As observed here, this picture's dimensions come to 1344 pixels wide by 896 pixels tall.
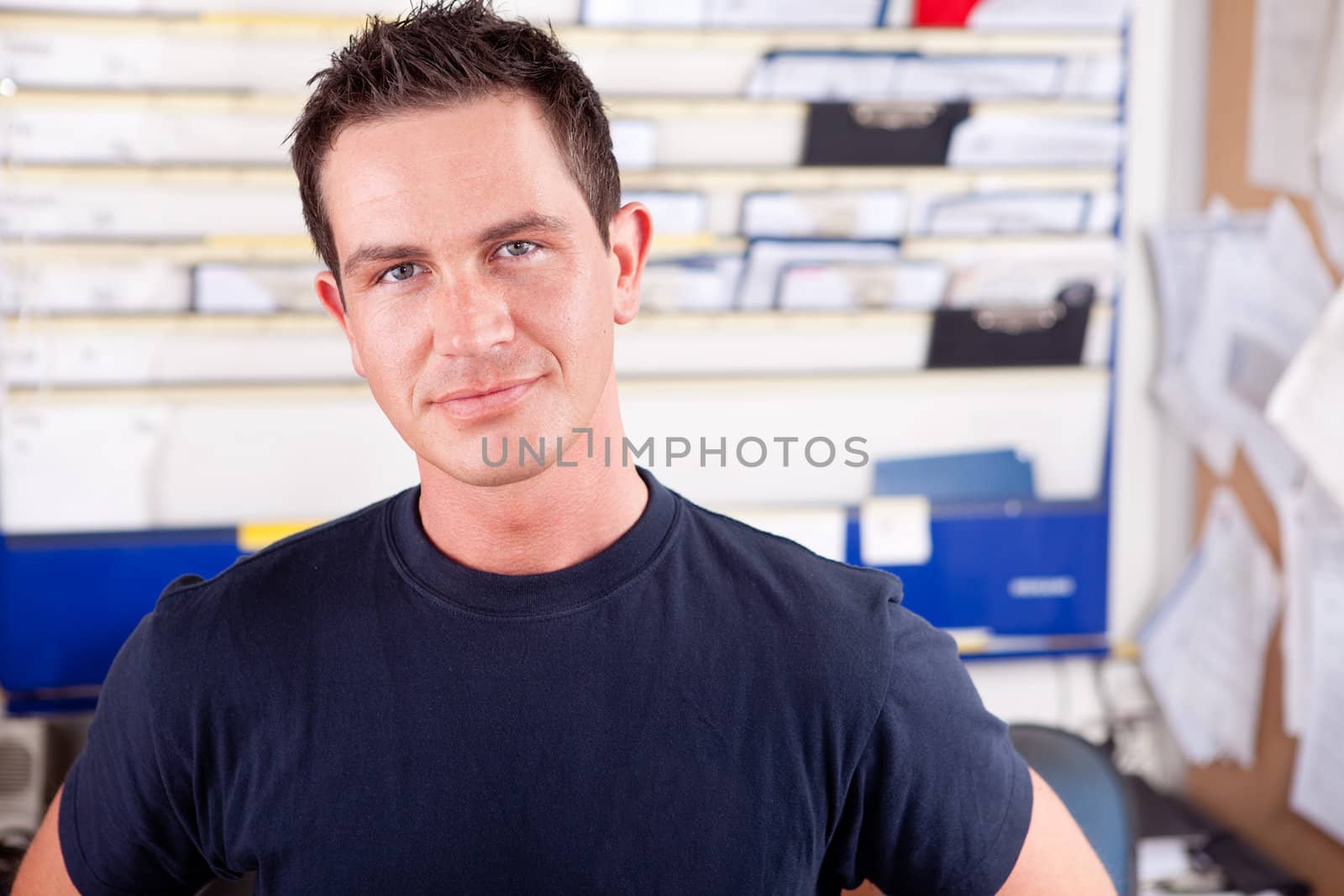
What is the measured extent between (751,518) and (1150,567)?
1.94 ft

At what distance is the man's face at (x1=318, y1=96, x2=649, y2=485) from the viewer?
697 millimetres

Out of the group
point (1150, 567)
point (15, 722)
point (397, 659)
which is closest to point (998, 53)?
point (1150, 567)

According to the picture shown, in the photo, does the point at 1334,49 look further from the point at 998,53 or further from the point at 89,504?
the point at 89,504

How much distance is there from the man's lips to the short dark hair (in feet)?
0.49

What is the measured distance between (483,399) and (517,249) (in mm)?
106

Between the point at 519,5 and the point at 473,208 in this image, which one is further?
the point at 519,5

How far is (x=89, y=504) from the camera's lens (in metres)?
1.29

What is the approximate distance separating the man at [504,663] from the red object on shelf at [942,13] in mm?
723

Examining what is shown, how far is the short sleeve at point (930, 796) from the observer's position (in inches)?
29.6

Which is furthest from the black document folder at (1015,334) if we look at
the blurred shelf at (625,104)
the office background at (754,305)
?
the blurred shelf at (625,104)

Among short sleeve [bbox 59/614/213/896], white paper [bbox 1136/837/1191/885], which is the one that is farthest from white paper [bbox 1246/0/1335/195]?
short sleeve [bbox 59/614/213/896]

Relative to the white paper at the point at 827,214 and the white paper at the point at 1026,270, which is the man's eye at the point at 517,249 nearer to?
the white paper at the point at 827,214

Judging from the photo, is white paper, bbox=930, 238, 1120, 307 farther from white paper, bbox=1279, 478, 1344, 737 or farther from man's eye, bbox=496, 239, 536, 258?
man's eye, bbox=496, 239, 536, 258

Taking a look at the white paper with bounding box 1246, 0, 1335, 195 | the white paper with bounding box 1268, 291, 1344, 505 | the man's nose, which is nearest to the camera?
the man's nose
